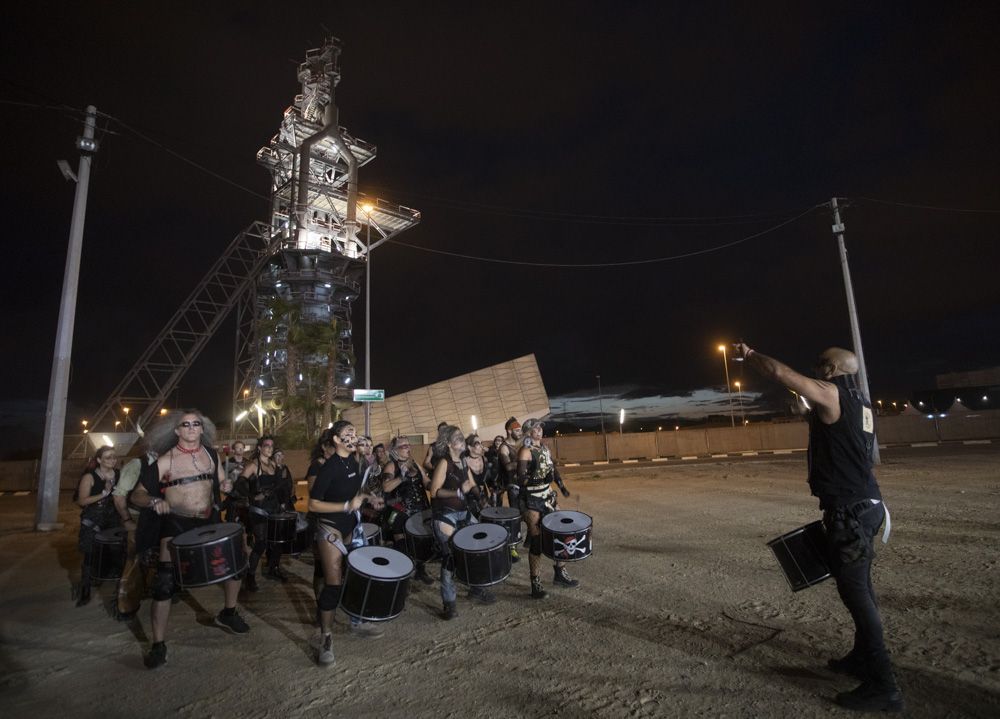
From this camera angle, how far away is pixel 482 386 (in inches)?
1821

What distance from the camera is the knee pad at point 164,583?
4660 mm

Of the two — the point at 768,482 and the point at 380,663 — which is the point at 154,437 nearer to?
the point at 380,663

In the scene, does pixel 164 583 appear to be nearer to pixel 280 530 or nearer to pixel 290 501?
pixel 280 530

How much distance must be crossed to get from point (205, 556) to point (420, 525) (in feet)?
8.29

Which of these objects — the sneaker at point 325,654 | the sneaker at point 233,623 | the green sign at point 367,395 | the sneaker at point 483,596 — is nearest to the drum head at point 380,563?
the sneaker at point 325,654

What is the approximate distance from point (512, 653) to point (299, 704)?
66.3 inches

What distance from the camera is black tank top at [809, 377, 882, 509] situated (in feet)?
11.5

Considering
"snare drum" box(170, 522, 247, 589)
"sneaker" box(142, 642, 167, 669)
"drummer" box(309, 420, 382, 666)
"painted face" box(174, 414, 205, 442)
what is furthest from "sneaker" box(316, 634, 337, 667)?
"painted face" box(174, 414, 205, 442)

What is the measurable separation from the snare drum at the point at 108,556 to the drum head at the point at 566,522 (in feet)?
17.5

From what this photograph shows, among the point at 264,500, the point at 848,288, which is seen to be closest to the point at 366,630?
the point at 264,500

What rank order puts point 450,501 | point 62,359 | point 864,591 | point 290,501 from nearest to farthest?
point 864,591
point 450,501
point 290,501
point 62,359

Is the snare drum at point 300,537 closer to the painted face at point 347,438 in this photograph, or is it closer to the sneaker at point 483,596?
the sneaker at point 483,596

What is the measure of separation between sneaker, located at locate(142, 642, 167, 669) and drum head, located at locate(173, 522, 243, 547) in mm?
882

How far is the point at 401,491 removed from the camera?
7.89 metres
